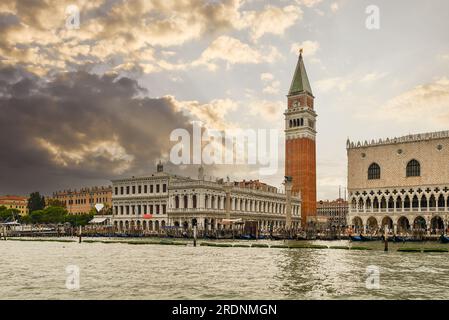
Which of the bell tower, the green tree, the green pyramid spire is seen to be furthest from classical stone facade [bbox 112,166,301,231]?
the green tree

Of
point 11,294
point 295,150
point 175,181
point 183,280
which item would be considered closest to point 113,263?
point 183,280

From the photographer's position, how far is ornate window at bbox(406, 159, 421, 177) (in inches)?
2923

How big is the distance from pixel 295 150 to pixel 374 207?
27.0 m

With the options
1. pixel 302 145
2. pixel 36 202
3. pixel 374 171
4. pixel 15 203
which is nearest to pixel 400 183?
pixel 374 171

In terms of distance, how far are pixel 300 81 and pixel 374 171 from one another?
115 ft

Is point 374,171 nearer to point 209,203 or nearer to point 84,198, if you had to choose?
point 209,203

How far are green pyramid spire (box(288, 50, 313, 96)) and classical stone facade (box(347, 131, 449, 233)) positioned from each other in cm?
2861

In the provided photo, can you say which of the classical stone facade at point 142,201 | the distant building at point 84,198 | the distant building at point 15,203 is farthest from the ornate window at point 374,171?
the distant building at point 15,203

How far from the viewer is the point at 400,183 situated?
75375 millimetres

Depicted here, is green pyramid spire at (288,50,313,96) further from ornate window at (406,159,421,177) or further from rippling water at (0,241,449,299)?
rippling water at (0,241,449,299)

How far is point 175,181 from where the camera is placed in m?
81.8

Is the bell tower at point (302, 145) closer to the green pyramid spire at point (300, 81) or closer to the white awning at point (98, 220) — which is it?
the green pyramid spire at point (300, 81)

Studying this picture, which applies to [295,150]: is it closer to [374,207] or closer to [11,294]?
[374,207]
